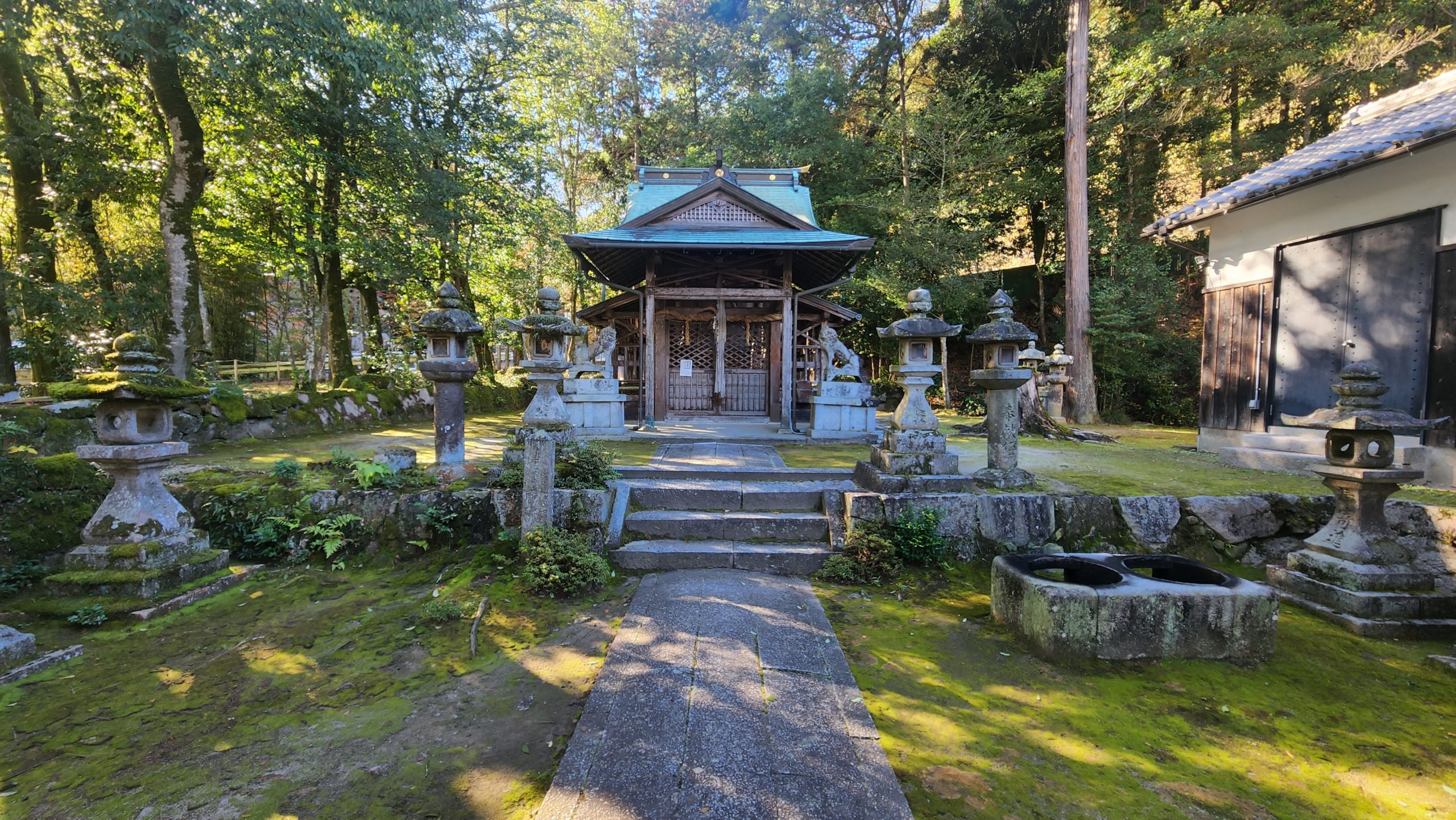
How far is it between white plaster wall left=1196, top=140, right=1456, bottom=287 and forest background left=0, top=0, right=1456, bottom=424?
20.4 ft

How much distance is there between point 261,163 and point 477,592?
12.5 meters

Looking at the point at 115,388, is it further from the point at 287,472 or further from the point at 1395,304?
the point at 1395,304

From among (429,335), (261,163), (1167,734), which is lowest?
Result: (1167,734)

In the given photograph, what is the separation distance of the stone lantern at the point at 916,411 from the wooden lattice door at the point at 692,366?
7995 mm

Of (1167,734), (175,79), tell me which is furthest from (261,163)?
(1167,734)

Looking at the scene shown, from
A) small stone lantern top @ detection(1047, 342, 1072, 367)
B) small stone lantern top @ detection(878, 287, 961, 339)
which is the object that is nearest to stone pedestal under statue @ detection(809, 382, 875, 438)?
small stone lantern top @ detection(878, 287, 961, 339)

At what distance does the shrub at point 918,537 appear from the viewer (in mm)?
4754

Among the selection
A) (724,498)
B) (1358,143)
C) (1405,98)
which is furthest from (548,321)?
(1405,98)

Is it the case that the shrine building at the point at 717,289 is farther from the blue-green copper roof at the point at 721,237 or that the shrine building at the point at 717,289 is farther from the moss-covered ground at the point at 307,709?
the moss-covered ground at the point at 307,709

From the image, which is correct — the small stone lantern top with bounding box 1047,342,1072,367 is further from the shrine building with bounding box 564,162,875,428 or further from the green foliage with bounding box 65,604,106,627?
the green foliage with bounding box 65,604,106,627

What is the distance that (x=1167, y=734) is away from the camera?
105 inches

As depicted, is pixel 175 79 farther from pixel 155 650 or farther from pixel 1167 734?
pixel 1167 734

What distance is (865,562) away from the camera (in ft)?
15.1

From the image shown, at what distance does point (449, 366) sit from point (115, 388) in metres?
2.26
